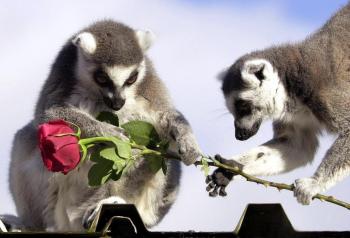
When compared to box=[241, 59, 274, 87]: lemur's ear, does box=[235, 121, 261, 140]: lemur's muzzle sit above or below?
below

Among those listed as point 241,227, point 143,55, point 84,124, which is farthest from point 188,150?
point 241,227

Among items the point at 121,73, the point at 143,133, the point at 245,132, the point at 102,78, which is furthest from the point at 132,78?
the point at 143,133

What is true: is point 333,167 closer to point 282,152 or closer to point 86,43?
point 282,152

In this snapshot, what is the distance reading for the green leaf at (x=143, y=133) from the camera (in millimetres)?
4484

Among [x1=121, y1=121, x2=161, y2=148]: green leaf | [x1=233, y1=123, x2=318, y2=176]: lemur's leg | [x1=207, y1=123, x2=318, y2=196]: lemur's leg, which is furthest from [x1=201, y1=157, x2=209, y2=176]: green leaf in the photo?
[x1=233, y1=123, x2=318, y2=176]: lemur's leg

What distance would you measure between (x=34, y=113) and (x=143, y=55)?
1369 mm

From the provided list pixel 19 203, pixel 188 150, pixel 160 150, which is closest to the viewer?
pixel 160 150

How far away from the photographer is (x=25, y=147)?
7492 millimetres

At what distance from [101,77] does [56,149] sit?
12.6 ft

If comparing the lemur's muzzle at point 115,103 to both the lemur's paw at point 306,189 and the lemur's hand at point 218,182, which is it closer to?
the lemur's hand at point 218,182

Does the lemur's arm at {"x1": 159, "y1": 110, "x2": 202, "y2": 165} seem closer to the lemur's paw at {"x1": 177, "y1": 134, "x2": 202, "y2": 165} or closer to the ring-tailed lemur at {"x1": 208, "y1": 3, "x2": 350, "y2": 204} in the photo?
the lemur's paw at {"x1": 177, "y1": 134, "x2": 202, "y2": 165}

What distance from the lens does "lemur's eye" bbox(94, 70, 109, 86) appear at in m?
7.17

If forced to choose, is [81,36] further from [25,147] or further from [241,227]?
[241,227]

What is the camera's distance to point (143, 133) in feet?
14.8
